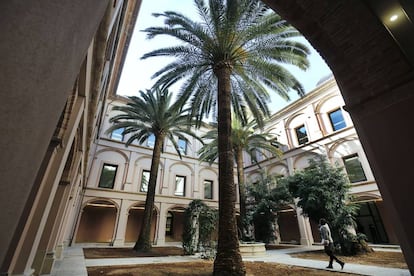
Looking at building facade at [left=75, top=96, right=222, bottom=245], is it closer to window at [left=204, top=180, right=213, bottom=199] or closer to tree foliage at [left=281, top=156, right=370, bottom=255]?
window at [left=204, top=180, right=213, bottom=199]

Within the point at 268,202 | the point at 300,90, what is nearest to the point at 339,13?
the point at 300,90

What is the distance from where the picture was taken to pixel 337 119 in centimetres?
1836

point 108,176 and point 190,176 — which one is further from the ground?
point 190,176

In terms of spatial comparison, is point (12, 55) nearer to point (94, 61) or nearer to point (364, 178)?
point (94, 61)

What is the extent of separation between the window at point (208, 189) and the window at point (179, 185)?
3.02 meters

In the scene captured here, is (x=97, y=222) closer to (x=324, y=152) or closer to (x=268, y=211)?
(x=268, y=211)

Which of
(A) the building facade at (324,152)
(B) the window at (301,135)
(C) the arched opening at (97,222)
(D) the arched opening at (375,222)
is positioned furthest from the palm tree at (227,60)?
(C) the arched opening at (97,222)

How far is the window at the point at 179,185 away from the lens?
2261 cm

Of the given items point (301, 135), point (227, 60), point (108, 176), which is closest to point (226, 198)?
point (227, 60)

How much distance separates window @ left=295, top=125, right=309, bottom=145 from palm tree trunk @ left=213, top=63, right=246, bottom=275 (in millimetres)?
15156

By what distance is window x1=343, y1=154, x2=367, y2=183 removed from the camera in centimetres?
1591

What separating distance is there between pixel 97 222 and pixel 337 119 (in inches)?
962

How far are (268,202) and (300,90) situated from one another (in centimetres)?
1079

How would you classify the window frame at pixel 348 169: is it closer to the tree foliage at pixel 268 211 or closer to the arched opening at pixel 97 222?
the tree foliage at pixel 268 211
